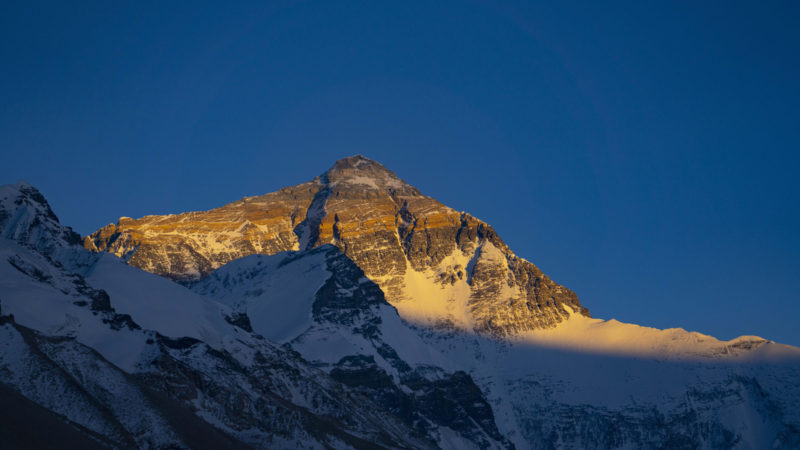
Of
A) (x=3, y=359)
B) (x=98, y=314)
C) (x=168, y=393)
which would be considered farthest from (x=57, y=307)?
(x=3, y=359)

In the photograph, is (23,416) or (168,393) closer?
(23,416)

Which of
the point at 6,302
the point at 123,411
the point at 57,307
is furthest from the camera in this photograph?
the point at 57,307

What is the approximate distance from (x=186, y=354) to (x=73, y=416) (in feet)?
190

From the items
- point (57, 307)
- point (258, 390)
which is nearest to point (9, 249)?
point (57, 307)

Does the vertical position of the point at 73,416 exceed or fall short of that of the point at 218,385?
it falls short

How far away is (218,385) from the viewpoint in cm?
18112

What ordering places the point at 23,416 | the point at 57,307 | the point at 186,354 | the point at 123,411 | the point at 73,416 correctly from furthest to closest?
the point at 186,354
the point at 57,307
the point at 123,411
the point at 73,416
the point at 23,416

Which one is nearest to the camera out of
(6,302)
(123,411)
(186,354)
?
(123,411)

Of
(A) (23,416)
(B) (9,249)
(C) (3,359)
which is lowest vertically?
(A) (23,416)

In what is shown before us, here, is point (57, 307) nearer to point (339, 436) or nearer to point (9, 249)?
point (9, 249)

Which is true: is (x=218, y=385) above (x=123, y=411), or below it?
above

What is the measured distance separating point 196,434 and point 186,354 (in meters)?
42.0

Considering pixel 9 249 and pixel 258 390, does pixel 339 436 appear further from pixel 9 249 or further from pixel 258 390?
pixel 9 249

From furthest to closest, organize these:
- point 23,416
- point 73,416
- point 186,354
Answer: point 186,354
point 73,416
point 23,416
